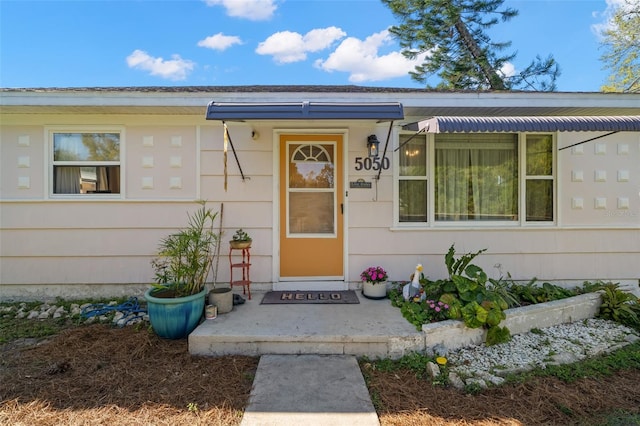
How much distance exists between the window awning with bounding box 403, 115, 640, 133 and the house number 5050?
0.86 metres

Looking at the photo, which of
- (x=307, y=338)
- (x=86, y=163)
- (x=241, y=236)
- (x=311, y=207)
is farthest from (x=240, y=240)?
(x=86, y=163)

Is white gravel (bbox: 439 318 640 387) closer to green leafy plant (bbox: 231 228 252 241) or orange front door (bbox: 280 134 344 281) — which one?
orange front door (bbox: 280 134 344 281)

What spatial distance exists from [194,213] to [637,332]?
5.14 metres

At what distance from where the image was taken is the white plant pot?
3.65m

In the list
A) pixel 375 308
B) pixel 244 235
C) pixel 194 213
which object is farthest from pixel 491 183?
pixel 194 213

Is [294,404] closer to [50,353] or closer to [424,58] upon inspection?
[50,353]

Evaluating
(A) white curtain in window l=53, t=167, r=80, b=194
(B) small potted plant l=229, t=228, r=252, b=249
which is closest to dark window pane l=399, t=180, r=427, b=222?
(B) small potted plant l=229, t=228, r=252, b=249

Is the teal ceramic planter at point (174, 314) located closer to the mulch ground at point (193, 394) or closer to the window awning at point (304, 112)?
the mulch ground at point (193, 394)

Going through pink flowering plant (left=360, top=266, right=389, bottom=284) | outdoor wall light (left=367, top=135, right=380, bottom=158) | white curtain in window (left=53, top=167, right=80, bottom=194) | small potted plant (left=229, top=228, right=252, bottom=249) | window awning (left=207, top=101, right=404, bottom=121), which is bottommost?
pink flowering plant (left=360, top=266, right=389, bottom=284)

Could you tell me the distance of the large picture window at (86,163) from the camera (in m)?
3.92

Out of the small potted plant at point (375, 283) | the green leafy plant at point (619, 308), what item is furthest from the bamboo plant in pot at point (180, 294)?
the green leafy plant at point (619, 308)

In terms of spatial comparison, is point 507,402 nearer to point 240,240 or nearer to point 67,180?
point 240,240

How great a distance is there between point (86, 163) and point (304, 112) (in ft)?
9.90

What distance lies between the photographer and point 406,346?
2.67 metres
